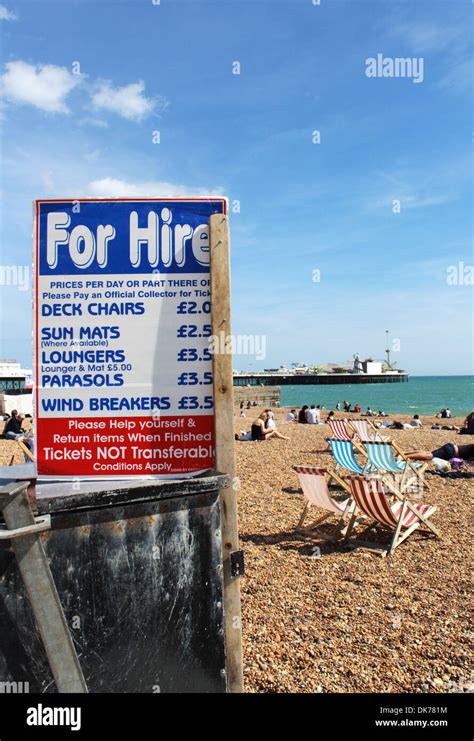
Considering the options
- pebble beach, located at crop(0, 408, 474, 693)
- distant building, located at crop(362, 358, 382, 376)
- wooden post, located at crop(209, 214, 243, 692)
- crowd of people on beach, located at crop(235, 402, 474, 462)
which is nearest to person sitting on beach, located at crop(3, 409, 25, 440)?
crowd of people on beach, located at crop(235, 402, 474, 462)

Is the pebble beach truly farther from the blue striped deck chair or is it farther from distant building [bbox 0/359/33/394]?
distant building [bbox 0/359/33/394]

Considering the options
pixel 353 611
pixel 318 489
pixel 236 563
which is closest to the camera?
pixel 236 563

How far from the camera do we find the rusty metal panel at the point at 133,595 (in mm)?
1724

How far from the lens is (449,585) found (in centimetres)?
460

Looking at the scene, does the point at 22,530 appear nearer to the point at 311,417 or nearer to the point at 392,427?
the point at 311,417

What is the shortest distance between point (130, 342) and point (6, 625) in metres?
1.13

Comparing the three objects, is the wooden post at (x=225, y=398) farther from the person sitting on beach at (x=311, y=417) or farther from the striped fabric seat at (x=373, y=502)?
the person sitting on beach at (x=311, y=417)

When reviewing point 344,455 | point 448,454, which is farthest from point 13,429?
point 448,454

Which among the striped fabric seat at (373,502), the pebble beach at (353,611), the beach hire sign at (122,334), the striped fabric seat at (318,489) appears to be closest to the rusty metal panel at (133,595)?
the beach hire sign at (122,334)

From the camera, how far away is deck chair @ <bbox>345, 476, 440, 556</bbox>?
554cm

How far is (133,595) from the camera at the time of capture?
1.93 metres

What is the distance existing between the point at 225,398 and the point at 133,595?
837 millimetres
